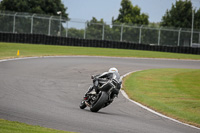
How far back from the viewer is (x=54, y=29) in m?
38.5

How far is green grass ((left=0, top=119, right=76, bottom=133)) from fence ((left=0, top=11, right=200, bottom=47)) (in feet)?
102

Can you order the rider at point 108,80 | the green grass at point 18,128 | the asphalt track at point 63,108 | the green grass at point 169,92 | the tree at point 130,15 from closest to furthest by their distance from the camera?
the green grass at point 18,128 → the asphalt track at point 63,108 → the rider at point 108,80 → the green grass at point 169,92 → the tree at point 130,15

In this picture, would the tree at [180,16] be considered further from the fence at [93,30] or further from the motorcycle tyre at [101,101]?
the motorcycle tyre at [101,101]

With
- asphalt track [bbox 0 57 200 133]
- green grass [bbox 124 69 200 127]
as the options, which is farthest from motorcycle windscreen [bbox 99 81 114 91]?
green grass [bbox 124 69 200 127]

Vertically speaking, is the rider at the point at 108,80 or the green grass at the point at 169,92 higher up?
the rider at the point at 108,80

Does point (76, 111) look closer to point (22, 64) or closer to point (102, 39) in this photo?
point (22, 64)

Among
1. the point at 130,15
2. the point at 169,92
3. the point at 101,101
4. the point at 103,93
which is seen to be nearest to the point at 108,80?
the point at 103,93

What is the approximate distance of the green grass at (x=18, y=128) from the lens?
6.58 m

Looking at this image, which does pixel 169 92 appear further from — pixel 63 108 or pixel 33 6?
pixel 33 6

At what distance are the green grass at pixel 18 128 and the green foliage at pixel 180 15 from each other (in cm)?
5948

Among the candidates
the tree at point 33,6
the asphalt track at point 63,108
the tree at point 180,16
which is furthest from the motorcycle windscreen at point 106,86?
the tree at point 180,16

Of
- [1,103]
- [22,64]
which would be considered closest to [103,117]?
[1,103]

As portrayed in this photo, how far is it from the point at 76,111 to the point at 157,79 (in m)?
9.96

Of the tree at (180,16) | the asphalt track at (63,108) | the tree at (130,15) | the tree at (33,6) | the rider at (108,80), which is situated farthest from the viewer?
the tree at (130,15)
